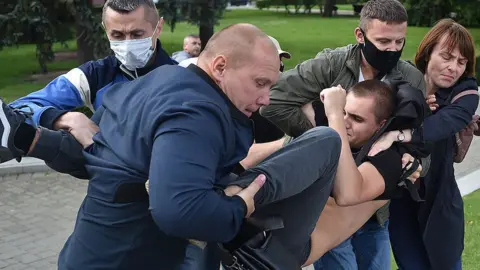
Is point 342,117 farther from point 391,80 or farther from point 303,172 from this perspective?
point 303,172

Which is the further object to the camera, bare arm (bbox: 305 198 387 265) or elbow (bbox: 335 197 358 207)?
bare arm (bbox: 305 198 387 265)

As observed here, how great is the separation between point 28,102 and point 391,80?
1.57 metres

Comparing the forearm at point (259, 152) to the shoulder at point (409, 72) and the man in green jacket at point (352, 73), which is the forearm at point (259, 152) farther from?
the shoulder at point (409, 72)

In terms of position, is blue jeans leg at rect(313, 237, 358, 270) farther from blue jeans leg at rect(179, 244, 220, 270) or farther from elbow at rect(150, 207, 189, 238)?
elbow at rect(150, 207, 189, 238)

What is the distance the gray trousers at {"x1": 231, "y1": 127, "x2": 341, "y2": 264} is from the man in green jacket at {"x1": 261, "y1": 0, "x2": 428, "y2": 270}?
2.63 ft

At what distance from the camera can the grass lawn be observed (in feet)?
50.5

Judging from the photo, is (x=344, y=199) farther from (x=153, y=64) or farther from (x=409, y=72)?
(x=153, y=64)

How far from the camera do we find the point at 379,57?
3111mm

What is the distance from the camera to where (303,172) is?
1.99m

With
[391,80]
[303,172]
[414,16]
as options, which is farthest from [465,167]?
[414,16]

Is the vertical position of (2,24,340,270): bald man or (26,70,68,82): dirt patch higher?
(2,24,340,270): bald man

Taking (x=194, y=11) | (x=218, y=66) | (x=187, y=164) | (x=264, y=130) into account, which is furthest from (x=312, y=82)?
(x=194, y=11)

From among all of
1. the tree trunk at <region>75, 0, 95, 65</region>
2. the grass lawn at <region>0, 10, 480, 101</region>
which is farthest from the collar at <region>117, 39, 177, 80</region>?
the grass lawn at <region>0, 10, 480, 101</region>

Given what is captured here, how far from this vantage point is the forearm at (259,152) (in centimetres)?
267
